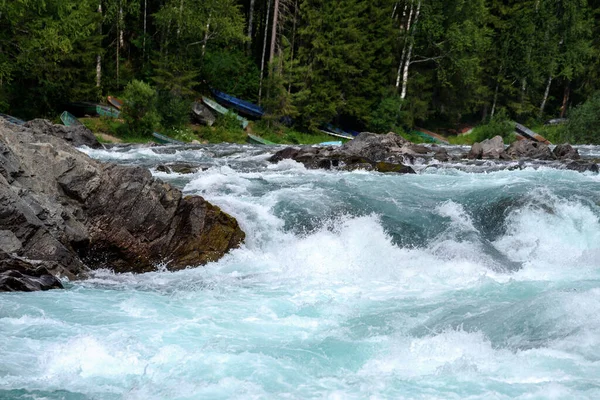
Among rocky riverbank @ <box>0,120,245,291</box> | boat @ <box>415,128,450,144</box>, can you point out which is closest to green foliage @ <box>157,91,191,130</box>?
boat @ <box>415,128,450,144</box>

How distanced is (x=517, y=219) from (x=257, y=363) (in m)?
7.68

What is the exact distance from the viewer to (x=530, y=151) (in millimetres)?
23047

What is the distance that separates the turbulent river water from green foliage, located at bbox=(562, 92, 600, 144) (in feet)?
66.5

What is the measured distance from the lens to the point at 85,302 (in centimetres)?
773

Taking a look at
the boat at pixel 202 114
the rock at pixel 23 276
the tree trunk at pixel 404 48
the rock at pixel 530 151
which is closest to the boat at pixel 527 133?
the tree trunk at pixel 404 48

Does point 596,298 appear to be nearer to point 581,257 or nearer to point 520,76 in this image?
point 581,257

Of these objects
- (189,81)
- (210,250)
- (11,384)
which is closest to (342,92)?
(189,81)

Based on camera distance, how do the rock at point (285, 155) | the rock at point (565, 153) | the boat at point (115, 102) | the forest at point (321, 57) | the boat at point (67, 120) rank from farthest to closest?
the boat at point (115, 102) < the forest at point (321, 57) < the boat at point (67, 120) < the rock at point (565, 153) < the rock at point (285, 155)

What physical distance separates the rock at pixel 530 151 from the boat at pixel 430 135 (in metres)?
13.7

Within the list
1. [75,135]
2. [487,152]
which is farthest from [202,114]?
[487,152]

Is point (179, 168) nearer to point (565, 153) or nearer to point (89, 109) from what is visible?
point (89, 109)

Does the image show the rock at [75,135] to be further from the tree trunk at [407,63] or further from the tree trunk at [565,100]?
the tree trunk at [565,100]

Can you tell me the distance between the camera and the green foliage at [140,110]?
85.1 feet

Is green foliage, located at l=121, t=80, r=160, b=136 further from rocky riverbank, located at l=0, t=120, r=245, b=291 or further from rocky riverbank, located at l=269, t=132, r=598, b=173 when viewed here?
rocky riverbank, located at l=0, t=120, r=245, b=291
